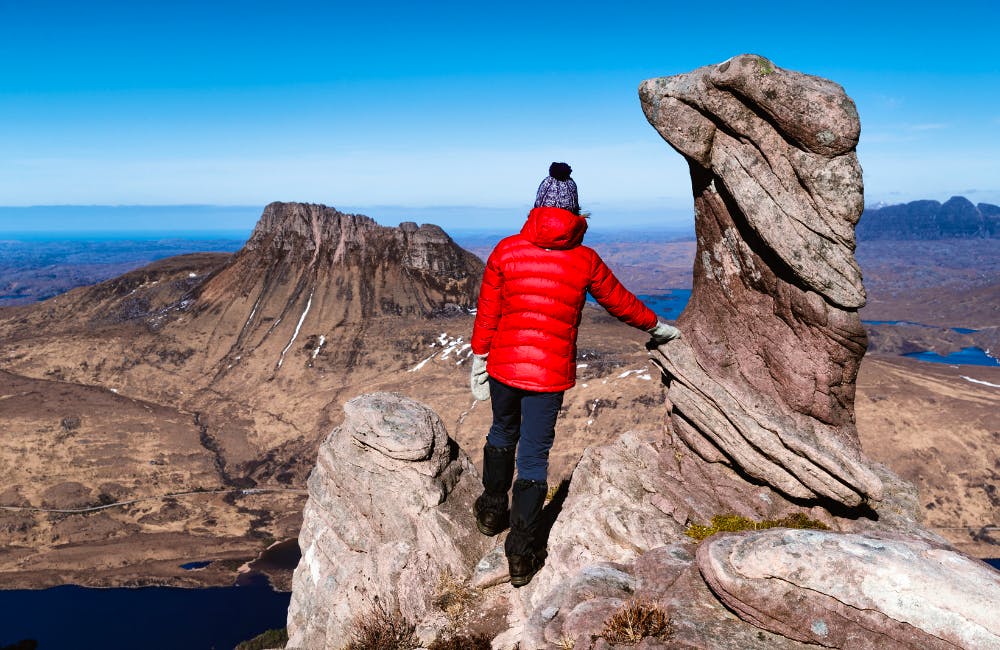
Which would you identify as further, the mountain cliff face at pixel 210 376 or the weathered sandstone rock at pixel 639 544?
the mountain cliff face at pixel 210 376

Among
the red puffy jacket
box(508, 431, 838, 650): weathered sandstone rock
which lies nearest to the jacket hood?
the red puffy jacket

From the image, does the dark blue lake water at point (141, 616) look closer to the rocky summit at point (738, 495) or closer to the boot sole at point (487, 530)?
the rocky summit at point (738, 495)

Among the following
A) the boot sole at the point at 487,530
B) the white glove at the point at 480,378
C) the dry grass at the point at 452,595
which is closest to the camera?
the white glove at the point at 480,378

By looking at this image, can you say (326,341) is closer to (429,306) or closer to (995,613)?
(429,306)

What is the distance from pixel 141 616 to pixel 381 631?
55411mm

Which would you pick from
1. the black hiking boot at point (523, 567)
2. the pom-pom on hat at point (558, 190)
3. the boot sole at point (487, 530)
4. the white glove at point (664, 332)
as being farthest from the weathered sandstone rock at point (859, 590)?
the pom-pom on hat at point (558, 190)

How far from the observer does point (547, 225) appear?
7844 mm

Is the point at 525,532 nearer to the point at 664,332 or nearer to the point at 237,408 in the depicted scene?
the point at 664,332

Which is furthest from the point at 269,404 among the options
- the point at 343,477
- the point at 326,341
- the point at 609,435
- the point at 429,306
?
the point at 343,477

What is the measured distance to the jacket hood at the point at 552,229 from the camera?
7832 millimetres

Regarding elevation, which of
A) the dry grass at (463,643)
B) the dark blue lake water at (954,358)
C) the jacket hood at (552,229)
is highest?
the jacket hood at (552,229)

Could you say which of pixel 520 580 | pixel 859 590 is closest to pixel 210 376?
pixel 520 580

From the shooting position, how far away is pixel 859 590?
6.89m

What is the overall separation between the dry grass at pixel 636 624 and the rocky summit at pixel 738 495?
30 mm
